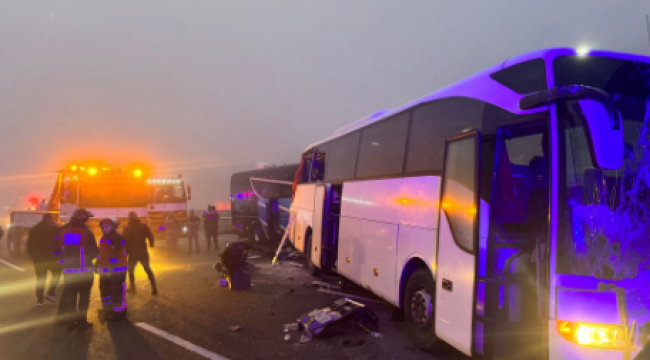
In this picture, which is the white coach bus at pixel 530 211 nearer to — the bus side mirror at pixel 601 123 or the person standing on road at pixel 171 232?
the bus side mirror at pixel 601 123

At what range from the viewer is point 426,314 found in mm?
5008

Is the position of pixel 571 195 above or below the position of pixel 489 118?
below

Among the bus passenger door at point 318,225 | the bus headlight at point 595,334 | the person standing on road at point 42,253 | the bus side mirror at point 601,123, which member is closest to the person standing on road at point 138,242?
the person standing on road at point 42,253

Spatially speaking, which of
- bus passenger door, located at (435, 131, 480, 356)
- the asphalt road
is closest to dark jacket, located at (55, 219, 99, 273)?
the asphalt road

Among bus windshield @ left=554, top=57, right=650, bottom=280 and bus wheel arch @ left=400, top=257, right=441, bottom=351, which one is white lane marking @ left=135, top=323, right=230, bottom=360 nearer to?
bus wheel arch @ left=400, top=257, right=441, bottom=351

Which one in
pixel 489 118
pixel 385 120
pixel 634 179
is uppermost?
pixel 385 120

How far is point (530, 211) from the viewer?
4016 millimetres

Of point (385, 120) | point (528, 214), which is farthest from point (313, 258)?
point (528, 214)

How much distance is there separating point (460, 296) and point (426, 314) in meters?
0.96

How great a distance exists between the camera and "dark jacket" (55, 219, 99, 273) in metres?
6.09

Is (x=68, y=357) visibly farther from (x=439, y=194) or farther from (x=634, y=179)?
(x=634, y=179)

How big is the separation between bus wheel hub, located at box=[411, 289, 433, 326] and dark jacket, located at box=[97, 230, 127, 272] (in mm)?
4975

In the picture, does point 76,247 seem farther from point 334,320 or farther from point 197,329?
point 334,320

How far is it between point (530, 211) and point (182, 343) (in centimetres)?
483
